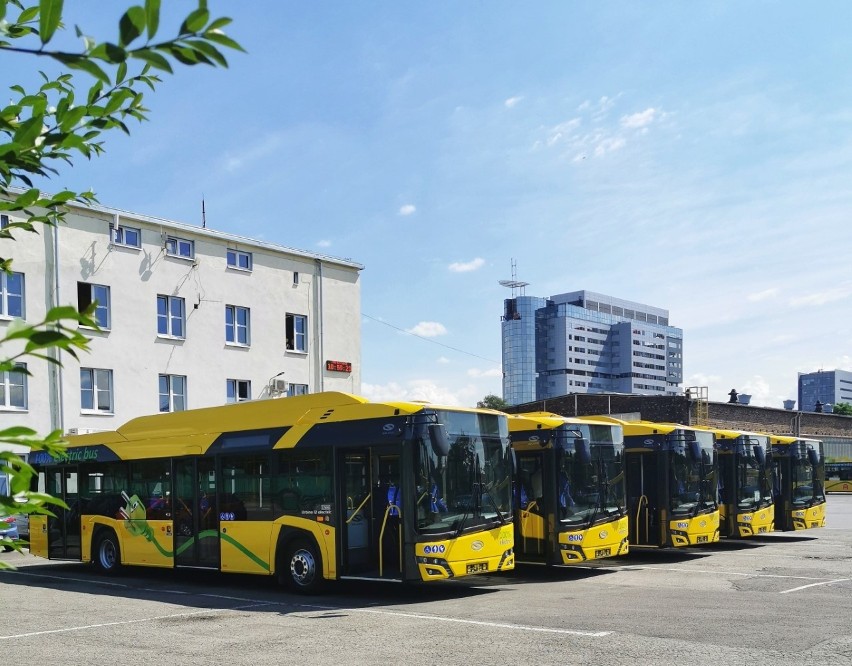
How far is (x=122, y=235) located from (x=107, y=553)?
18.3 m

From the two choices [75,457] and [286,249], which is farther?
[286,249]

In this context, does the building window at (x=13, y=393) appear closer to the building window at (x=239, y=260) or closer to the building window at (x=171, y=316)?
the building window at (x=171, y=316)

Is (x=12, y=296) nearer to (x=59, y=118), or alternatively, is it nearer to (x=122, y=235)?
(x=122, y=235)

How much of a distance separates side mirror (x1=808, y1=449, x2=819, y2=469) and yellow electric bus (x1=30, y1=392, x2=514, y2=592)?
49.3 feet

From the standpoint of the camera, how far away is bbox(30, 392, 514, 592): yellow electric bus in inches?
536

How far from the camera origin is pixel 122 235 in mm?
34969

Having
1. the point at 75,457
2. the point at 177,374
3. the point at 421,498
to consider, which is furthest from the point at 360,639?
the point at 177,374

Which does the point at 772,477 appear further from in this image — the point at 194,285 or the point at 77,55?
the point at 77,55

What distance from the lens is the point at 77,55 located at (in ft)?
7.05

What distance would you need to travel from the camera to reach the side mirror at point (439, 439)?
43.8 ft

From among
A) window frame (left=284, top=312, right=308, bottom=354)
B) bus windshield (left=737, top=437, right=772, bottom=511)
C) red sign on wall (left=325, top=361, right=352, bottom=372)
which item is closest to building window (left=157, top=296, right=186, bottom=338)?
window frame (left=284, top=312, right=308, bottom=354)

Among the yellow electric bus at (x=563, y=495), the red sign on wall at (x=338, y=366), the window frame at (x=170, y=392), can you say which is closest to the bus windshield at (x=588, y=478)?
the yellow electric bus at (x=563, y=495)

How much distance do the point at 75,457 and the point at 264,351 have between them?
20.3 m

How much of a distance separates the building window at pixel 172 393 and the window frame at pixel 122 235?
17.0 ft
